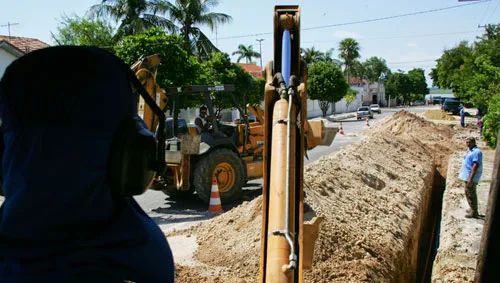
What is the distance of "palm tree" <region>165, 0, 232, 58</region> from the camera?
26.1 meters

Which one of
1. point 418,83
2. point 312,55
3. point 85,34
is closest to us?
point 85,34

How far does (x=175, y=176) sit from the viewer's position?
950 cm

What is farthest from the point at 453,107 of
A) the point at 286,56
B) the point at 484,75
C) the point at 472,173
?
the point at 286,56

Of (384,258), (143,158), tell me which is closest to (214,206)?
(384,258)

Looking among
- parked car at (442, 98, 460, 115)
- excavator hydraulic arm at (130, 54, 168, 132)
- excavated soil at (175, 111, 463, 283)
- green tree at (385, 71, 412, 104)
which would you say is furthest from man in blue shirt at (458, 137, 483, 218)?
green tree at (385, 71, 412, 104)

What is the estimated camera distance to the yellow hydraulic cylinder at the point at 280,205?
2.36m

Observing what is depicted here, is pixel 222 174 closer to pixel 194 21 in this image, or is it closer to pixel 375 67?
pixel 194 21

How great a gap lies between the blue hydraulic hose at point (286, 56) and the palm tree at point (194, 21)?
22633 mm

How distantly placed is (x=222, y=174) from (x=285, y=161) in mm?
7173

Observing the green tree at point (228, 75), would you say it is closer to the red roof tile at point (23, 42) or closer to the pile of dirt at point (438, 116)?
the red roof tile at point (23, 42)

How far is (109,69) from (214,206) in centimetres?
761

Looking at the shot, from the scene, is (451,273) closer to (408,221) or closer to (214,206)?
(408,221)

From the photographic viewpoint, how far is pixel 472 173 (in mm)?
9219

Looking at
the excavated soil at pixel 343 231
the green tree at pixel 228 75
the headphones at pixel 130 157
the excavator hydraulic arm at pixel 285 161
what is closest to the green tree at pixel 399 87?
the green tree at pixel 228 75
